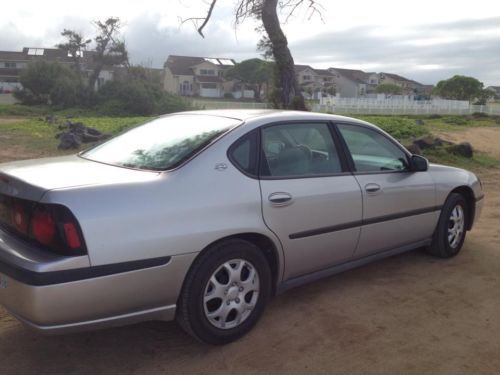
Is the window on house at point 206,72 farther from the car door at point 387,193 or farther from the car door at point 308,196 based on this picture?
the car door at point 308,196

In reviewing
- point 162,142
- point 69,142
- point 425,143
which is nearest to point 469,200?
point 162,142

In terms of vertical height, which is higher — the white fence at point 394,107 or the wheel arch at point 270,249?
the white fence at point 394,107

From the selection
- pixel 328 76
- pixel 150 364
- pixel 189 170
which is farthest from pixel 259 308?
pixel 328 76

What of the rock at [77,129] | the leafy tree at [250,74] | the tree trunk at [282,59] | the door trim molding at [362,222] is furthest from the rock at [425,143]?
the leafy tree at [250,74]

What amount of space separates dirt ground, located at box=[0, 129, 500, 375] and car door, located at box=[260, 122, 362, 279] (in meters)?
0.40

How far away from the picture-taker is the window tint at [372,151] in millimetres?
4332

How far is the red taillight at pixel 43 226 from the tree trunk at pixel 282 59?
12.1 metres

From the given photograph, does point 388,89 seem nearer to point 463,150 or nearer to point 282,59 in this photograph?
point 282,59

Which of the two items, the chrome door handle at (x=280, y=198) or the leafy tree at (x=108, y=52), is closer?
the chrome door handle at (x=280, y=198)

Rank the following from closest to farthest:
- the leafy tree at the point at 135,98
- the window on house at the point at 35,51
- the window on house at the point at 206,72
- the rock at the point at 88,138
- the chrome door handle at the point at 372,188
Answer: the chrome door handle at the point at 372,188
the rock at the point at 88,138
the leafy tree at the point at 135,98
the window on house at the point at 35,51
the window on house at the point at 206,72

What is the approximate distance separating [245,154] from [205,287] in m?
0.95

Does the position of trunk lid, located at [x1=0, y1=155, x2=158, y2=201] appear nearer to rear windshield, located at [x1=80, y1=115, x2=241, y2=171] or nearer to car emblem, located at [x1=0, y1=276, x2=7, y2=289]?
rear windshield, located at [x1=80, y1=115, x2=241, y2=171]

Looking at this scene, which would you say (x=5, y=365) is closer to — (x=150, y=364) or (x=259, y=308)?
(x=150, y=364)

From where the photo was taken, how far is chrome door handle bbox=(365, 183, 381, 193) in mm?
4199
